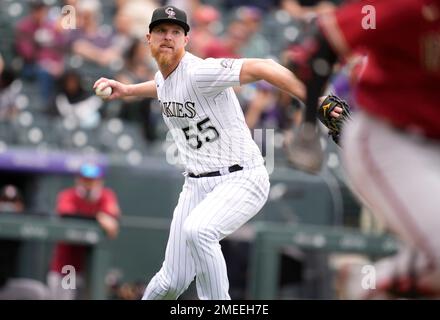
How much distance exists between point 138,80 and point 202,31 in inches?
45.1

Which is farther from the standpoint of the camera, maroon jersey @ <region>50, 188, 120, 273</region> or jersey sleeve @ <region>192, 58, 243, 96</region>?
maroon jersey @ <region>50, 188, 120, 273</region>

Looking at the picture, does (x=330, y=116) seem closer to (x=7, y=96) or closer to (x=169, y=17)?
(x=169, y=17)

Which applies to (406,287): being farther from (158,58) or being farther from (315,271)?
(315,271)

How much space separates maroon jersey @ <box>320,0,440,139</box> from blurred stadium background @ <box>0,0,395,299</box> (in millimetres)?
5503

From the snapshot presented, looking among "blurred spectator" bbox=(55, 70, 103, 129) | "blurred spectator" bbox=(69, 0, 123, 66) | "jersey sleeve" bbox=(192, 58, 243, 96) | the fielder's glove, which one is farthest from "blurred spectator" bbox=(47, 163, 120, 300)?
the fielder's glove


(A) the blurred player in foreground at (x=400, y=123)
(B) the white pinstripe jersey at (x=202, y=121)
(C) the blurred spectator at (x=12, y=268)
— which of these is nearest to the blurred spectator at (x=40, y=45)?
(C) the blurred spectator at (x=12, y=268)

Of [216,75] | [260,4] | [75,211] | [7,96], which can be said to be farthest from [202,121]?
[260,4]

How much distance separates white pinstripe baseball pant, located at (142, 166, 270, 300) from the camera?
18.9 feet

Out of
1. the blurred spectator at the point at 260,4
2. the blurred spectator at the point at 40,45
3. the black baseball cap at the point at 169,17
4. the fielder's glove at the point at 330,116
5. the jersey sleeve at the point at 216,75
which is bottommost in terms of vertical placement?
the fielder's glove at the point at 330,116

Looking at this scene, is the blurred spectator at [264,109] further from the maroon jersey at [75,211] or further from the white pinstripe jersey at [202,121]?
the white pinstripe jersey at [202,121]

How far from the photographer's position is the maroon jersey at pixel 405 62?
365 centimetres

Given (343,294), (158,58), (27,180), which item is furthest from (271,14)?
(158,58)

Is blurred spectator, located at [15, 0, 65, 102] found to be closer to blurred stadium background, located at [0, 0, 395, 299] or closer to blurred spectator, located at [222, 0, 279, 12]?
blurred stadium background, located at [0, 0, 395, 299]

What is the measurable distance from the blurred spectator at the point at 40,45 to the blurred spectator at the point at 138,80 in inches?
30.6
